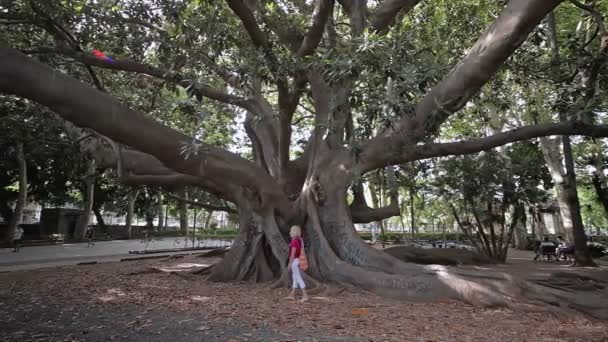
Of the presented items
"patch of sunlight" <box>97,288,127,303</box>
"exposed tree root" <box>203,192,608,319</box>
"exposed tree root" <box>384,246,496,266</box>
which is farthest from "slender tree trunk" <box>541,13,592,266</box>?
"patch of sunlight" <box>97,288,127,303</box>

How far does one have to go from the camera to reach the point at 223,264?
28.0 feet

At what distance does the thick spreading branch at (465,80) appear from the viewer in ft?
17.4

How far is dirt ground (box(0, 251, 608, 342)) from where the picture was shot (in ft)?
14.4

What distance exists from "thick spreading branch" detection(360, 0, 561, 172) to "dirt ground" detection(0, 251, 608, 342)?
264 cm

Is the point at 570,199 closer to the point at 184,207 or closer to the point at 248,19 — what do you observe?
the point at 248,19

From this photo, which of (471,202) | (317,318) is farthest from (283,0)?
(471,202)

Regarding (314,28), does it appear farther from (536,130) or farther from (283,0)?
(536,130)

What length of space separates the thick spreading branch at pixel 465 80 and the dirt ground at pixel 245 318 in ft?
8.65

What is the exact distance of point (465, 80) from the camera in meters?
6.12

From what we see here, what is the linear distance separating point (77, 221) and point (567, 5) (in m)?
27.1

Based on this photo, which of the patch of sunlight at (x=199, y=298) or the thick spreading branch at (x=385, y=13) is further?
the thick spreading branch at (x=385, y=13)

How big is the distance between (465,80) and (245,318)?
458 centimetres

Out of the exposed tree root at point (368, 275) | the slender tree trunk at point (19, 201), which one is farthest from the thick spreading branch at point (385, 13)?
the slender tree trunk at point (19, 201)

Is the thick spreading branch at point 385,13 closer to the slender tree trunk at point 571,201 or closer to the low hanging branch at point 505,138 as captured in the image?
the low hanging branch at point 505,138
